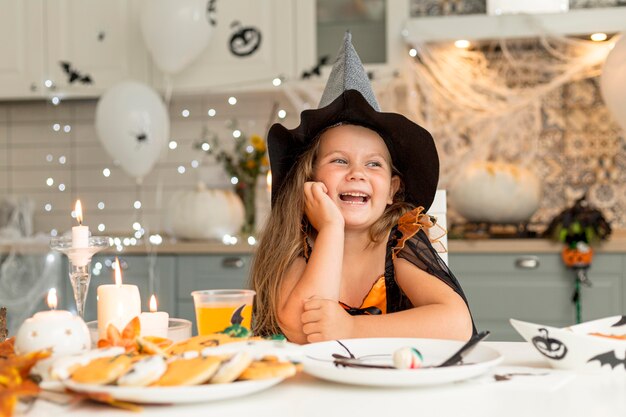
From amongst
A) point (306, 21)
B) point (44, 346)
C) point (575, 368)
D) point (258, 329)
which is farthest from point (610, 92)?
point (44, 346)

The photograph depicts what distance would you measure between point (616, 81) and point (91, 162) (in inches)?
87.0

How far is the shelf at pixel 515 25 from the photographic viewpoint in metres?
2.94

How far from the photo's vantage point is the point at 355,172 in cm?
157

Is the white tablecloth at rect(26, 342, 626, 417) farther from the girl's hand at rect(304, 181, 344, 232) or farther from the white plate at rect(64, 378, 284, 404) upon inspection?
the girl's hand at rect(304, 181, 344, 232)

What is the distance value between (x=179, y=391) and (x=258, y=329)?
0.71m

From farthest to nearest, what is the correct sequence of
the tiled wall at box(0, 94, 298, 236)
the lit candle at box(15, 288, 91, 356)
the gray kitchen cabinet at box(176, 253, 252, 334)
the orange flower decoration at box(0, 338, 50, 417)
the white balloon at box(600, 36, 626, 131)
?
the tiled wall at box(0, 94, 298, 236) < the gray kitchen cabinet at box(176, 253, 252, 334) < the white balloon at box(600, 36, 626, 131) < the lit candle at box(15, 288, 91, 356) < the orange flower decoration at box(0, 338, 50, 417)

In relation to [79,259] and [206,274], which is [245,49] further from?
[79,259]

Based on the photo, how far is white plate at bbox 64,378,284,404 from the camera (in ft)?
2.43

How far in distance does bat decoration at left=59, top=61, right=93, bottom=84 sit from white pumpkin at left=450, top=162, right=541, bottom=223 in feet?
4.96

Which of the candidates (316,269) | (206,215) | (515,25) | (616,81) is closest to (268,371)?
(316,269)

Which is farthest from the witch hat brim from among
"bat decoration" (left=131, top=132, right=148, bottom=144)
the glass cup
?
"bat decoration" (left=131, top=132, right=148, bottom=144)

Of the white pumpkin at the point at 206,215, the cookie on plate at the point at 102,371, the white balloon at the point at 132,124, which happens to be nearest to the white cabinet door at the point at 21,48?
the white balloon at the point at 132,124

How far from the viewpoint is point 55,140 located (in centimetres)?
366

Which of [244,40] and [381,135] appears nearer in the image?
[381,135]
